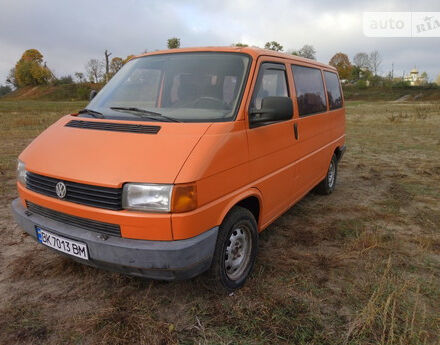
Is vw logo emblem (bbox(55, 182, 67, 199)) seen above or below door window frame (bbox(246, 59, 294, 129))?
below

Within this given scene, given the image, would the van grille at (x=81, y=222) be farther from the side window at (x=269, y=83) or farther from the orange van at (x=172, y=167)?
the side window at (x=269, y=83)

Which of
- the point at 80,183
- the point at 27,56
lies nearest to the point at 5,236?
the point at 80,183

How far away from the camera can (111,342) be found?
231 centimetres

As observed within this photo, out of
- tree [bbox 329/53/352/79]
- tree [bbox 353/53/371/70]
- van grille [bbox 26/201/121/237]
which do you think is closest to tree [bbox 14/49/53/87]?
tree [bbox 329/53/352/79]

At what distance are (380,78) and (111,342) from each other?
7433cm

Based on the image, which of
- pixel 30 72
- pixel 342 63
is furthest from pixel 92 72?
pixel 342 63

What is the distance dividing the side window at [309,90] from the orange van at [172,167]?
0.14 meters

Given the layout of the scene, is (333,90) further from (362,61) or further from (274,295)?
(362,61)

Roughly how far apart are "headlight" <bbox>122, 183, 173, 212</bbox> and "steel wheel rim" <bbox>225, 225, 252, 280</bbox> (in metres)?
0.77

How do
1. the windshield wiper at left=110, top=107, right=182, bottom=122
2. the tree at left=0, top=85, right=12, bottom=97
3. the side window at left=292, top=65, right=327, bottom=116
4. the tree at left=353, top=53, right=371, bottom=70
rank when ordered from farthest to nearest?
the tree at left=0, top=85, right=12, bottom=97 → the tree at left=353, top=53, right=371, bottom=70 → the side window at left=292, top=65, right=327, bottom=116 → the windshield wiper at left=110, top=107, right=182, bottom=122

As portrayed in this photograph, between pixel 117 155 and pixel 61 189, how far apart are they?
515mm

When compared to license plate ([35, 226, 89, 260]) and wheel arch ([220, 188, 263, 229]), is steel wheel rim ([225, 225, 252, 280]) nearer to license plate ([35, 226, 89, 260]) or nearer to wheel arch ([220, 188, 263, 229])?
wheel arch ([220, 188, 263, 229])

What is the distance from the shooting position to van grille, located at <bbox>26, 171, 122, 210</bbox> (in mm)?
2305

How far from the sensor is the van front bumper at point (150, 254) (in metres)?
2.24
